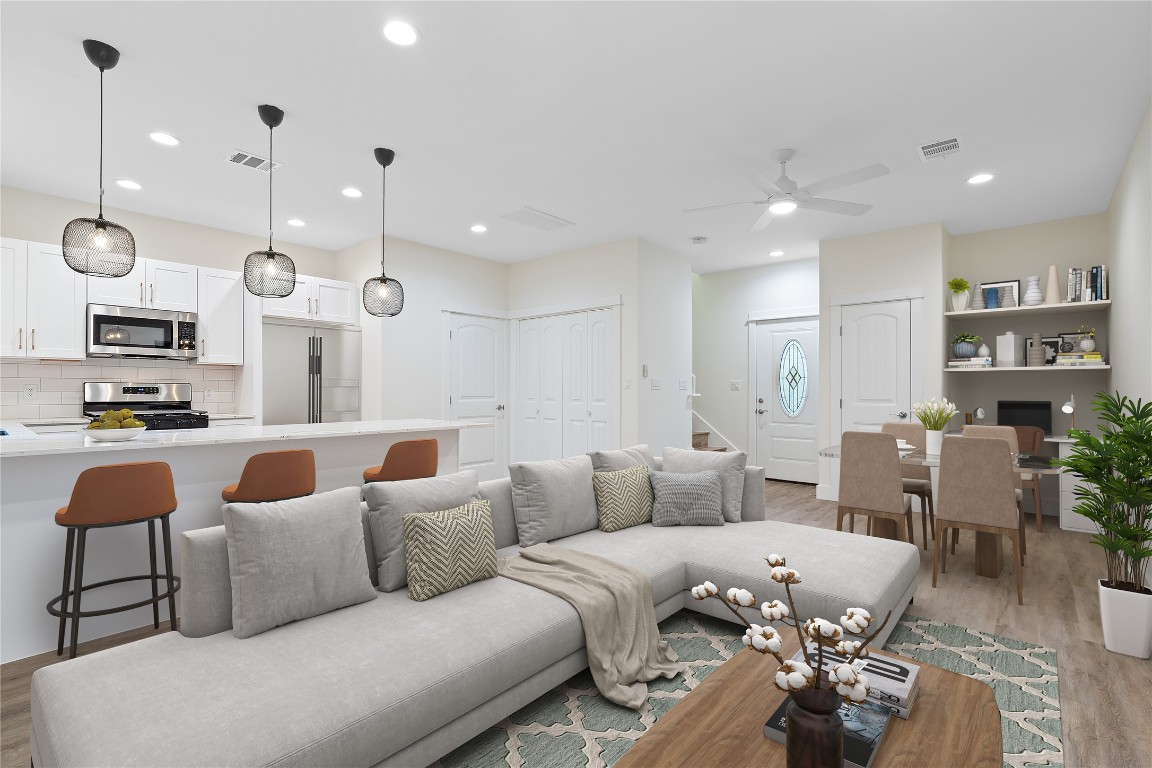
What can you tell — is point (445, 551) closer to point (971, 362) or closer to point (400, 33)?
point (400, 33)

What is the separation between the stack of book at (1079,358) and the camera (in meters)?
4.81

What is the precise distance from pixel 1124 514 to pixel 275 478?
4.27m

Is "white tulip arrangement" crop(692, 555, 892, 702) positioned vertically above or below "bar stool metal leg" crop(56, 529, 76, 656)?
above

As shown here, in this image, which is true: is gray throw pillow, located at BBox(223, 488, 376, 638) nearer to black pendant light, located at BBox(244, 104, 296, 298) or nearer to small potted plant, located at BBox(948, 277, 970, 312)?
black pendant light, located at BBox(244, 104, 296, 298)

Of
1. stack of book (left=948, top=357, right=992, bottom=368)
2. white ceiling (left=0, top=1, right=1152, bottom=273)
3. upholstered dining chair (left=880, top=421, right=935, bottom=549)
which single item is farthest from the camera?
stack of book (left=948, top=357, right=992, bottom=368)

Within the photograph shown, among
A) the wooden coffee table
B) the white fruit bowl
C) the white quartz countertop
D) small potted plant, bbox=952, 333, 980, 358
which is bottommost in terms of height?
the wooden coffee table

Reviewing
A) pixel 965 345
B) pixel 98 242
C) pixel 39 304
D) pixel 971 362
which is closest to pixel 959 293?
pixel 965 345

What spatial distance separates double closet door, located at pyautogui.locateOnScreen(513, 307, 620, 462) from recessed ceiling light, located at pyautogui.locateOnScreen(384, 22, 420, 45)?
381 centimetres

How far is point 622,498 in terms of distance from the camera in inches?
132

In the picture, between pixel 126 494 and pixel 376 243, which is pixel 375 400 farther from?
pixel 126 494

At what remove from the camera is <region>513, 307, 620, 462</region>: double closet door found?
6227 mm

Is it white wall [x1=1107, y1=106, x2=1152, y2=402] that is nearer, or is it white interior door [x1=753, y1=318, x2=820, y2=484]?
white wall [x1=1107, y1=106, x2=1152, y2=402]

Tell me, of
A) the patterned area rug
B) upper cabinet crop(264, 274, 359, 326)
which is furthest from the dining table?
upper cabinet crop(264, 274, 359, 326)

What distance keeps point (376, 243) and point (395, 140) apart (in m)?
2.54
